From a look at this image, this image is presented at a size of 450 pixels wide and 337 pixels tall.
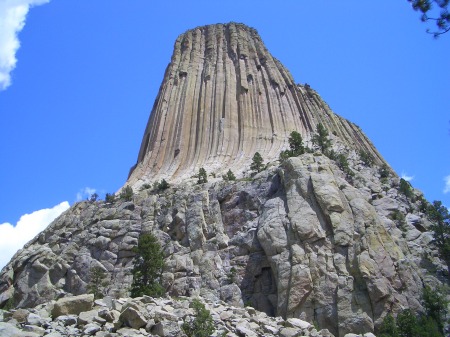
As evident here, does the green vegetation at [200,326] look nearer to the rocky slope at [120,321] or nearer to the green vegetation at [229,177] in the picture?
the rocky slope at [120,321]

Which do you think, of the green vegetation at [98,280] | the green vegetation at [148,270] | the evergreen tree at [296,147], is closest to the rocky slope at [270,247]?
the green vegetation at [98,280]

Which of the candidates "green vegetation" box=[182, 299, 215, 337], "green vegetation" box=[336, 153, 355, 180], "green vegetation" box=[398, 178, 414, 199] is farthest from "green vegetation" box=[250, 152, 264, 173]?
"green vegetation" box=[182, 299, 215, 337]

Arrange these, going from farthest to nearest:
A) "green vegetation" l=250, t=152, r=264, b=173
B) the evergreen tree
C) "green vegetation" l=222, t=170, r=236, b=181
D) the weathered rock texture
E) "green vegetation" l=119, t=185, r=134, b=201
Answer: the weathered rock texture, "green vegetation" l=250, t=152, r=264, b=173, "green vegetation" l=119, t=185, r=134, b=201, the evergreen tree, "green vegetation" l=222, t=170, r=236, b=181

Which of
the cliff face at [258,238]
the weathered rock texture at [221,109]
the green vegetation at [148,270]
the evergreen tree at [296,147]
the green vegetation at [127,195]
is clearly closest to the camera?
the green vegetation at [148,270]

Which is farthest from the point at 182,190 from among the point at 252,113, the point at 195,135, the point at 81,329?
the point at 81,329

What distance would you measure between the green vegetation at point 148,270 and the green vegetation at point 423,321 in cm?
1714

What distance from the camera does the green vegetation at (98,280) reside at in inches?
1770

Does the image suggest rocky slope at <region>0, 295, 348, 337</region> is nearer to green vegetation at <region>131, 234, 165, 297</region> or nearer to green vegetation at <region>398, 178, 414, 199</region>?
green vegetation at <region>131, 234, 165, 297</region>

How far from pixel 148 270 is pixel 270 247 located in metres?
10.5

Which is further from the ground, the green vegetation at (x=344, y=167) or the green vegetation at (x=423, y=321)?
the green vegetation at (x=344, y=167)

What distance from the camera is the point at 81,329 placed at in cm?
2072

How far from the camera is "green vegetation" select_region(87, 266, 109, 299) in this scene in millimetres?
44969

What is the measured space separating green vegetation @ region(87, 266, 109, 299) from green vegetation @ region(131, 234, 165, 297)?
3985 mm

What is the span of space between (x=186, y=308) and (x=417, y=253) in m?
27.3
